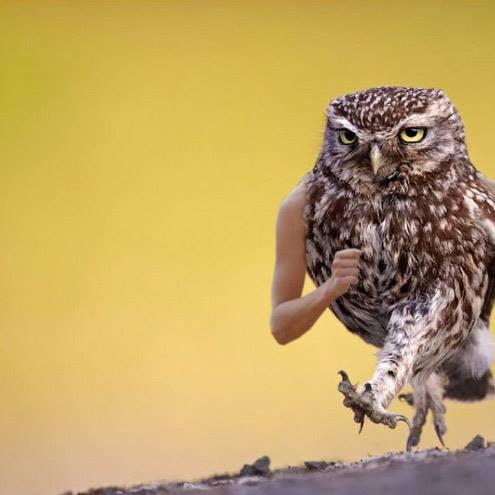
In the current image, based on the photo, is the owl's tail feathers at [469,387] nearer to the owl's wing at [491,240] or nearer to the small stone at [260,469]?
the owl's wing at [491,240]

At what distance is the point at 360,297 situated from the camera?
7.11 feet

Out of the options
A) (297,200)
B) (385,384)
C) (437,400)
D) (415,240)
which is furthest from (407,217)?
(437,400)

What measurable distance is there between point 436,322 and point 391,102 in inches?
18.9

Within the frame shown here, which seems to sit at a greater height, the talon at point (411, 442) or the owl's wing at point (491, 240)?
the owl's wing at point (491, 240)

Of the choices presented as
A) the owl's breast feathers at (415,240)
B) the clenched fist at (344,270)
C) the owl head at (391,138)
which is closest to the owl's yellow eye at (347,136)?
the owl head at (391,138)

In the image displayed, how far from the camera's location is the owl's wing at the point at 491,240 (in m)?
2.12

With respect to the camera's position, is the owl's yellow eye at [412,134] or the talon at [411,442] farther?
the talon at [411,442]

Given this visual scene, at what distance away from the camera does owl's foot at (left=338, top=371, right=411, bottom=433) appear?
5.96 ft

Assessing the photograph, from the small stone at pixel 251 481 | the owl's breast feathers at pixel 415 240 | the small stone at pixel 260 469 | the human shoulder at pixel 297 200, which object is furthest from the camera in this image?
the human shoulder at pixel 297 200

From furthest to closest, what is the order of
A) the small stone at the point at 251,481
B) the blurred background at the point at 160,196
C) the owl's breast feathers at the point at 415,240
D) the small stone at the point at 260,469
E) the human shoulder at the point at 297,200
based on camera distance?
the blurred background at the point at 160,196 < the human shoulder at the point at 297,200 < the owl's breast feathers at the point at 415,240 < the small stone at the point at 260,469 < the small stone at the point at 251,481

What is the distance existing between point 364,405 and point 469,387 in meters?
0.68

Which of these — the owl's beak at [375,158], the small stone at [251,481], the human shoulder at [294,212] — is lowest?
the small stone at [251,481]

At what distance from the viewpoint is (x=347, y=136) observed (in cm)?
208

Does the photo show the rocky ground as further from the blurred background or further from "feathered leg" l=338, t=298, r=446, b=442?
the blurred background
